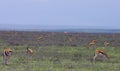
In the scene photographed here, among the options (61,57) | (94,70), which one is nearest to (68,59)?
(61,57)

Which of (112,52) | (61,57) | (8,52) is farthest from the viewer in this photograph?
(112,52)

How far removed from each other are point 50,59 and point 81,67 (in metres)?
4.09

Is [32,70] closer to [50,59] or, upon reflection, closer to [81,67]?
[81,67]

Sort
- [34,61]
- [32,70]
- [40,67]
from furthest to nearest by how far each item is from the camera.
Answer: [34,61]
[40,67]
[32,70]

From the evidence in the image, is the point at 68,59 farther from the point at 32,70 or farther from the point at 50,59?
the point at 32,70

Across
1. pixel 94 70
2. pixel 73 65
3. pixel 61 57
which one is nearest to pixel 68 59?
pixel 61 57

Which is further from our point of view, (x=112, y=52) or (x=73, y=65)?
(x=112, y=52)

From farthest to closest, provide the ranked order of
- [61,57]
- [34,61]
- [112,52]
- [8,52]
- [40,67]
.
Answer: [112,52] < [61,57] < [34,61] < [8,52] < [40,67]

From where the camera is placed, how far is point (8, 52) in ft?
72.3

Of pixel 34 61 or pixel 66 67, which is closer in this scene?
pixel 66 67

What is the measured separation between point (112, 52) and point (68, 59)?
22.5 feet

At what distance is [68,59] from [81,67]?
4071 mm

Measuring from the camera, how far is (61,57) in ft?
85.0

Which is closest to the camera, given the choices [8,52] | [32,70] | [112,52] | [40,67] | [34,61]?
[32,70]
